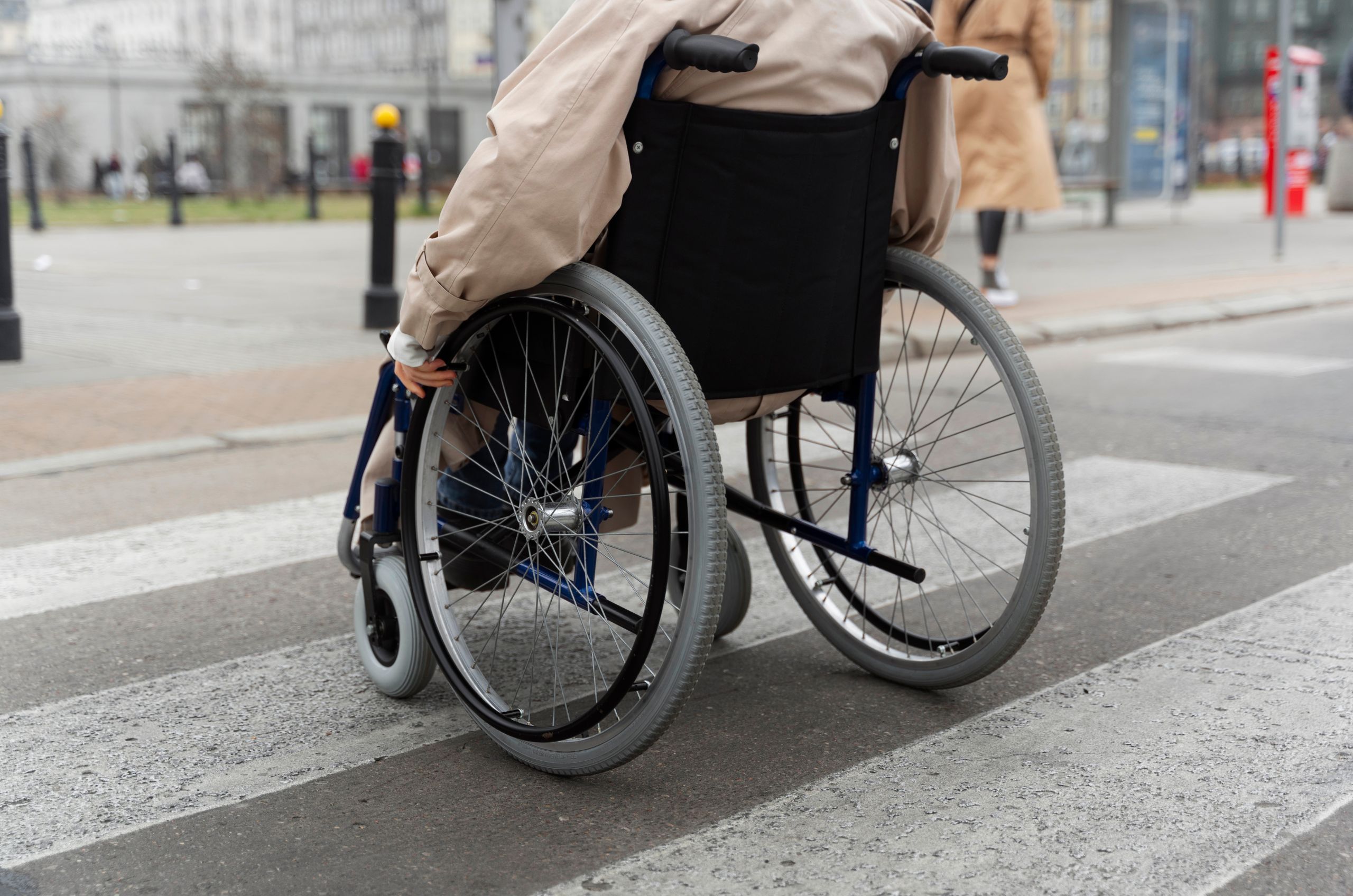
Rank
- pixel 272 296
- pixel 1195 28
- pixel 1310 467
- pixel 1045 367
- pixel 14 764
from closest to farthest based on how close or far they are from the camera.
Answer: pixel 14 764 → pixel 1310 467 → pixel 1045 367 → pixel 272 296 → pixel 1195 28

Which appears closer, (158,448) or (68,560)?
(68,560)

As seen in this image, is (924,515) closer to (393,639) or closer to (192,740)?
(393,639)

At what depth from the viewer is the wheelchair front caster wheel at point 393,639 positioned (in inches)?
117

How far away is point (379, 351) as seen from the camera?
Result: 8.13 meters

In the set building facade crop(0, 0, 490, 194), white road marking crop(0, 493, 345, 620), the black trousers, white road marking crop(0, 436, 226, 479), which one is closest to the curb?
the black trousers

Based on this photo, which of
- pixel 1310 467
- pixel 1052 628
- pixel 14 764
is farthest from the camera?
pixel 1310 467

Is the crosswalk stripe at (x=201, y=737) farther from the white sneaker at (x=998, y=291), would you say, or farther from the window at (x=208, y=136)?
the window at (x=208, y=136)

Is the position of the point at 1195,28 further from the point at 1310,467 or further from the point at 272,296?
the point at 1310,467

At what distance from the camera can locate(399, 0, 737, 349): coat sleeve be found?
2373 mm

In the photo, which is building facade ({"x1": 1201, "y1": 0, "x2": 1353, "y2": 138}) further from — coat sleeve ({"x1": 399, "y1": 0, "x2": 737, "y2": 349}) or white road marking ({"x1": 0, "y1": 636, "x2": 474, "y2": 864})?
coat sleeve ({"x1": 399, "y1": 0, "x2": 737, "y2": 349})

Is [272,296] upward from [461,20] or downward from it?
downward

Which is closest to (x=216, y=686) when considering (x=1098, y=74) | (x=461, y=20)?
(x=1098, y=74)

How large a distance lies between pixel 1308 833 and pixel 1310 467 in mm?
3295

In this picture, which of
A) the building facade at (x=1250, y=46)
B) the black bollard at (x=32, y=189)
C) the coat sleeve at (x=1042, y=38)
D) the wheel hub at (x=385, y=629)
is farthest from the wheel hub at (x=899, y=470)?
the building facade at (x=1250, y=46)
